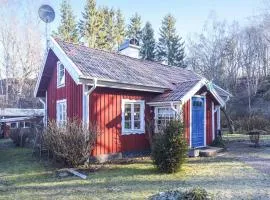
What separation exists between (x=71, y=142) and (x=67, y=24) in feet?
114

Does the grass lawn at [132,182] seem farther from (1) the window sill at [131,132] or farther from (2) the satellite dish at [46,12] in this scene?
(2) the satellite dish at [46,12]

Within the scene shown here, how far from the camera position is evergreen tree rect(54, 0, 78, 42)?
42438 millimetres

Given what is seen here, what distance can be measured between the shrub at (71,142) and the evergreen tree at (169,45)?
119ft

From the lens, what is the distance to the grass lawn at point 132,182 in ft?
25.3

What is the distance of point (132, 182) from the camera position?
891 centimetres

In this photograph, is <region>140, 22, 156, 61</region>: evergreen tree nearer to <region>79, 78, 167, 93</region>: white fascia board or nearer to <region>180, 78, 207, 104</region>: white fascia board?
<region>180, 78, 207, 104</region>: white fascia board

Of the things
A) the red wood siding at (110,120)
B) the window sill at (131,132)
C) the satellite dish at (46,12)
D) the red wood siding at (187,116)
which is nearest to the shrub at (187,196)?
the red wood siding at (110,120)

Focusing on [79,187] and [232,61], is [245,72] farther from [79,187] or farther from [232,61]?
[79,187]

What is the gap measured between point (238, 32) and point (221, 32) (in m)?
2.24

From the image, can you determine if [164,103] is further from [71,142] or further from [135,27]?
[135,27]

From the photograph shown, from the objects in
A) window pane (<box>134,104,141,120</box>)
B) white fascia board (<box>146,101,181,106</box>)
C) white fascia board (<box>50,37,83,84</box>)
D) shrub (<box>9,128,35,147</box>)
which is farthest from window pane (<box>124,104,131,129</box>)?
shrub (<box>9,128,35,147</box>)

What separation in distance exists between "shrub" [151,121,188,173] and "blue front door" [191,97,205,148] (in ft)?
15.5

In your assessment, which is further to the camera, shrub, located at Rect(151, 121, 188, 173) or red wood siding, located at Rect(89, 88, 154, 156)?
red wood siding, located at Rect(89, 88, 154, 156)

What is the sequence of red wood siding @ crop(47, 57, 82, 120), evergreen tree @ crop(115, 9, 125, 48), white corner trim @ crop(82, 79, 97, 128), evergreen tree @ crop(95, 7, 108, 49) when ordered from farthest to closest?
evergreen tree @ crop(115, 9, 125, 48)
evergreen tree @ crop(95, 7, 108, 49)
red wood siding @ crop(47, 57, 82, 120)
white corner trim @ crop(82, 79, 97, 128)
